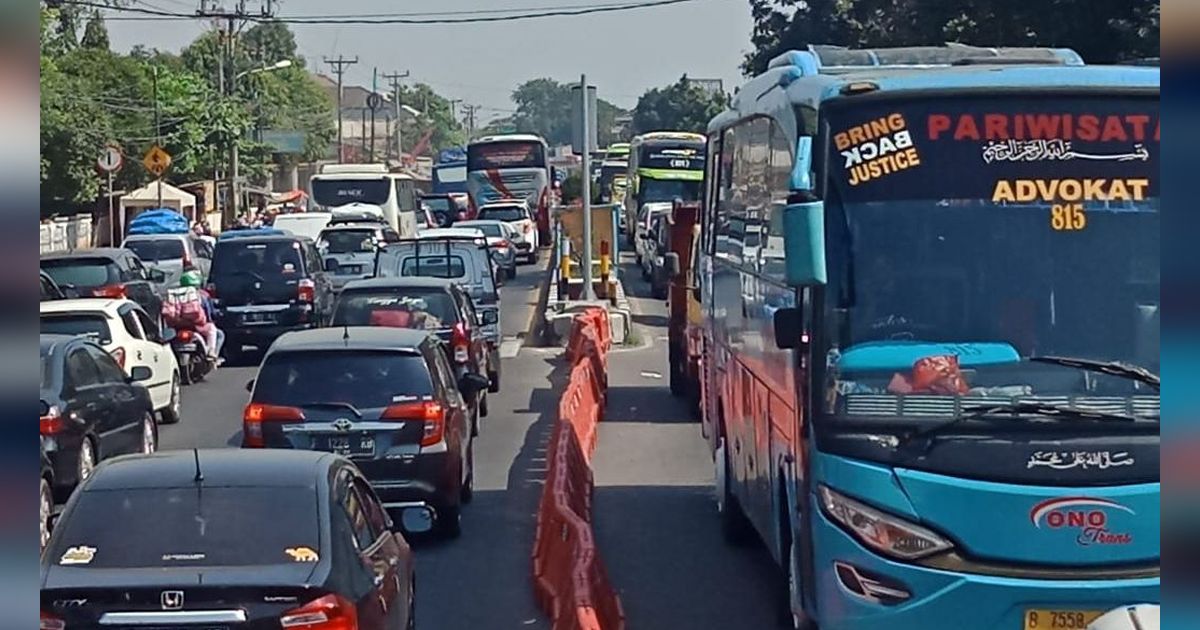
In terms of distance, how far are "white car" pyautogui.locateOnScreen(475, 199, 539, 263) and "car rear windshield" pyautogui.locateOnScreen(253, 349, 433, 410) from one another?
41.9 m

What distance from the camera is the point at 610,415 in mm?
21766

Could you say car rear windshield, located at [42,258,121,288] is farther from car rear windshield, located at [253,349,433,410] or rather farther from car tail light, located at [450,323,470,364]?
car rear windshield, located at [253,349,433,410]

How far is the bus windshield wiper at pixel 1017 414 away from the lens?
786 cm

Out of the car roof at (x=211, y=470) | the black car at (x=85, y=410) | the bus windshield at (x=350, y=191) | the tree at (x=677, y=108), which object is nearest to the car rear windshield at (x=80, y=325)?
the black car at (x=85, y=410)

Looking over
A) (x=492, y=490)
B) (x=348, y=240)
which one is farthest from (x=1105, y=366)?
(x=348, y=240)

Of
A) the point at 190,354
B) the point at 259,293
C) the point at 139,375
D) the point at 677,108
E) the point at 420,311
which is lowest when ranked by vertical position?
the point at 190,354

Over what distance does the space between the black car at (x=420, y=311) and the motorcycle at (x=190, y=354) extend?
5.48 m

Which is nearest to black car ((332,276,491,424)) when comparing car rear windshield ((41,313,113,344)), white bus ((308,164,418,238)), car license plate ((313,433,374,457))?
car rear windshield ((41,313,113,344))

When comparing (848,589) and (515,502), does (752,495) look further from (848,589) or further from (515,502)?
(515,502)

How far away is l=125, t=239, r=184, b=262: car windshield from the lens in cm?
3672

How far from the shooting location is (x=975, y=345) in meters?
8.10

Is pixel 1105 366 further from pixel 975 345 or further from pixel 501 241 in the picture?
pixel 501 241

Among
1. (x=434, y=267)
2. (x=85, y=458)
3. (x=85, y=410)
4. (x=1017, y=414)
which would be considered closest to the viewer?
(x=1017, y=414)

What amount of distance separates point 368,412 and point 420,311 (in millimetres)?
6994
